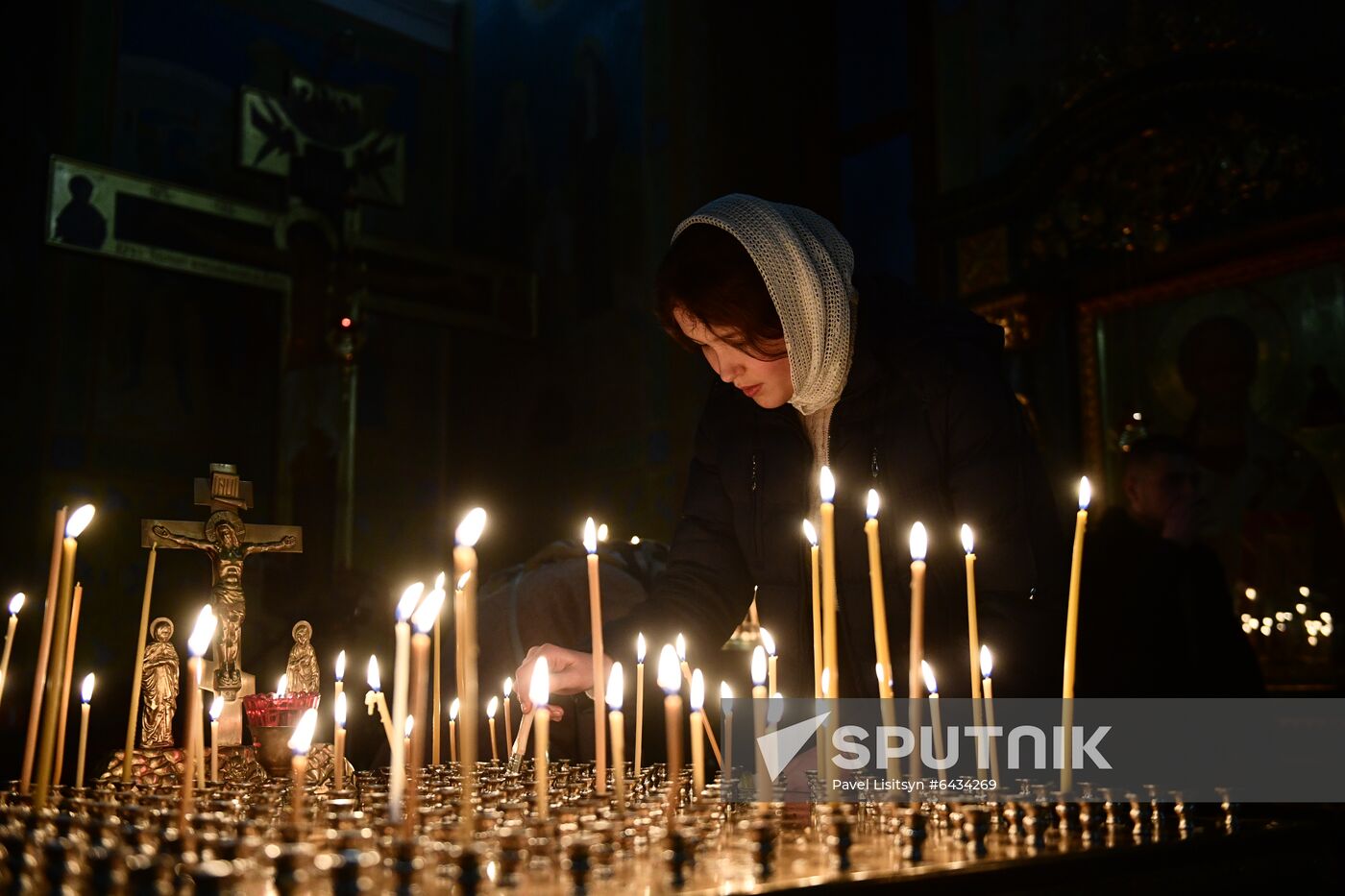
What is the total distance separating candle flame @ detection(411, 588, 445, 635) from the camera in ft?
3.72

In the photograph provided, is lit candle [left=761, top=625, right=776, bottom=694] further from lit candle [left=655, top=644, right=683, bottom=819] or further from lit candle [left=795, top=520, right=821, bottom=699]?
lit candle [left=655, top=644, right=683, bottom=819]

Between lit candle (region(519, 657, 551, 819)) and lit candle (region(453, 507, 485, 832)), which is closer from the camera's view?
lit candle (region(453, 507, 485, 832))

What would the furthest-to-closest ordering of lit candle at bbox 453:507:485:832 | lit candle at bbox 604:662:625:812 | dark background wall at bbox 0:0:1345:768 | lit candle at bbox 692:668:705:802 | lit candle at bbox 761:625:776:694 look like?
dark background wall at bbox 0:0:1345:768
lit candle at bbox 761:625:776:694
lit candle at bbox 692:668:705:802
lit candle at bbox 604:662:625:812
lit candle at bbox 453:507:485:832

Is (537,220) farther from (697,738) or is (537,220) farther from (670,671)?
(670,671)

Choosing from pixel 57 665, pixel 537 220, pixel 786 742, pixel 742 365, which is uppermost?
pixel 537 220

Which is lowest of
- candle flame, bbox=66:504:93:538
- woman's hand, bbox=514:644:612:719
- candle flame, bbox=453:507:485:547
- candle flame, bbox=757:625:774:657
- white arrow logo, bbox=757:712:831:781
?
white arrow logo, bbox=757:712:831:781

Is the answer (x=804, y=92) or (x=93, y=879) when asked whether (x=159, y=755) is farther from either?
(x=804, y=92)

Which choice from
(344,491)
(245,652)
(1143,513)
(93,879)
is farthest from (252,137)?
(93,879)

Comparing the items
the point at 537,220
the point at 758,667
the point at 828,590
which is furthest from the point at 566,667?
the point at 537,220

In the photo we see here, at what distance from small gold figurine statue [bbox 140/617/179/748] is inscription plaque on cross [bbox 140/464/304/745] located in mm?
54

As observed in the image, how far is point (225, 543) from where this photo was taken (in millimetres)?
2031

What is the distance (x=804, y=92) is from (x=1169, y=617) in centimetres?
544

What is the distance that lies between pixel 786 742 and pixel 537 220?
7.62 meters

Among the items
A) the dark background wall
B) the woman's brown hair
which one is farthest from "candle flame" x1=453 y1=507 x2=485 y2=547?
the dark background wall
